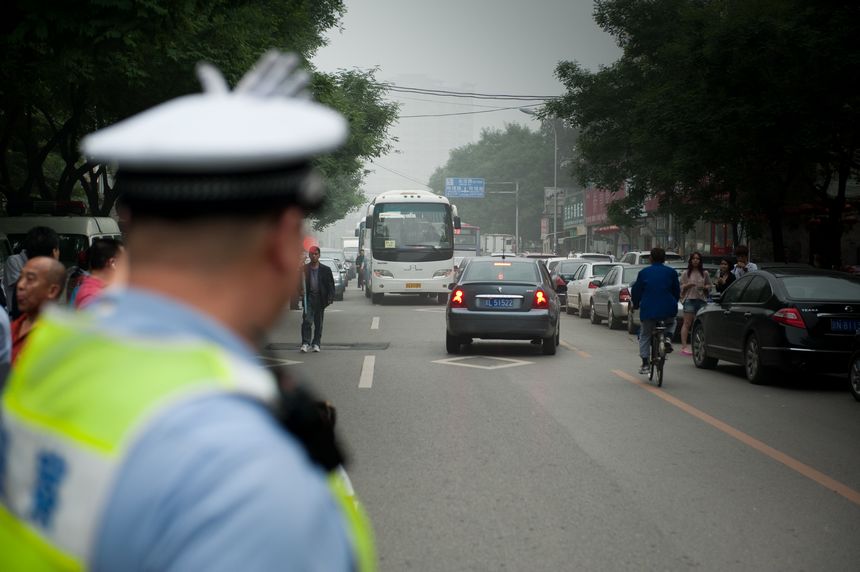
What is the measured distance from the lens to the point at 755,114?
2453cm

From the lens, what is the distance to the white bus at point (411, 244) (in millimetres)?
35125

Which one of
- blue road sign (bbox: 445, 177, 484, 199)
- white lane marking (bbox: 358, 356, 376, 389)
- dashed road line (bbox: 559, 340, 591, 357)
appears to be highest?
blue road sign (bbox: 445, 177, 484, 199)

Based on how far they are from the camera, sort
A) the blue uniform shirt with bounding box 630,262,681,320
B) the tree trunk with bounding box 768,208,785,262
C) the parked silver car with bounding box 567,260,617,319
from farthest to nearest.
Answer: the parked silver car with bounding box 567,260,617,319 → the tree trunk with bounding box 768,208,785,262 → the blue uniform shirt with bounding box 630,262,681,320

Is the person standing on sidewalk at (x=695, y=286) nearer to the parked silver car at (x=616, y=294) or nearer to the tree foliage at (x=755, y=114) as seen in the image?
the parked silver car at (x=616, y=294)

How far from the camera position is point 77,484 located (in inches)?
45.9

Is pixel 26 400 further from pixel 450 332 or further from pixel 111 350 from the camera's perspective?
pixel 450 332

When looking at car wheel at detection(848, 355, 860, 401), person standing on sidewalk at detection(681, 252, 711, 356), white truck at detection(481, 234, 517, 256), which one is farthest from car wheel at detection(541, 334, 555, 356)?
white truck at detection(481, 234, 517, 256)

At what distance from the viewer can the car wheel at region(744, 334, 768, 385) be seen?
13758 millimetres

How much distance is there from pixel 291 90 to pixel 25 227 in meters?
20.1

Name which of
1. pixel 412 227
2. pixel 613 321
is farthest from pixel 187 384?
pixel 412 227

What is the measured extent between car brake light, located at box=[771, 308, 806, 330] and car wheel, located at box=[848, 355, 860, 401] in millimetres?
934

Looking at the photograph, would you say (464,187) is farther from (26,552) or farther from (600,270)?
(26,552)

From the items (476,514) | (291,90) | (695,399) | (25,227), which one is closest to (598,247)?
(25,227)

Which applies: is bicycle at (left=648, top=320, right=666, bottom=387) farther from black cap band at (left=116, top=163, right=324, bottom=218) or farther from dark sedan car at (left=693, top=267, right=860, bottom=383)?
black cap band at (left=116, top=163, right=324, bottom=218)
